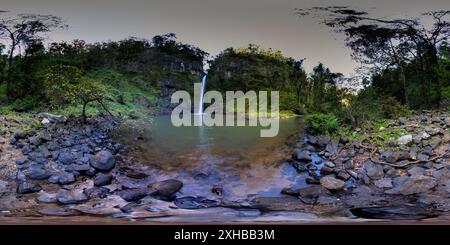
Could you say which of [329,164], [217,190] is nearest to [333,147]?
[329,164]

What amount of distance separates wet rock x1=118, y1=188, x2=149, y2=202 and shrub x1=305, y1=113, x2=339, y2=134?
4.38ft

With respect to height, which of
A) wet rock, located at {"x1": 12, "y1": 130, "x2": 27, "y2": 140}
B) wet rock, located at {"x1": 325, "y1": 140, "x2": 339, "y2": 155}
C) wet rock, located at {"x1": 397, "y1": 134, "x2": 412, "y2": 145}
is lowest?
wet rock, located at {"x1": 325, "y1": 140, "x2": 339, "y2": 155}

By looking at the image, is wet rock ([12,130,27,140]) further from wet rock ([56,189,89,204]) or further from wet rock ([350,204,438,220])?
wet rock ([350,204,438,220])

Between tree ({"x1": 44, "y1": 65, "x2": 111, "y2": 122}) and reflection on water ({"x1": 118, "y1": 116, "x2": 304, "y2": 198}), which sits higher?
tree ({"x1": 44, "y1": 65, "x2": 111, "y2": 122})

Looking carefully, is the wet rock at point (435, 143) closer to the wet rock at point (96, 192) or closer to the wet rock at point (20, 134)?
the wet rock at point (96, 192)

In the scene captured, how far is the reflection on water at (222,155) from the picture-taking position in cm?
307

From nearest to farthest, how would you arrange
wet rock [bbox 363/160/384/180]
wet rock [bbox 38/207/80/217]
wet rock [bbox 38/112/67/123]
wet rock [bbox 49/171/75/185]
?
wet rock [bbox 38/207/80/217], wet rock [bbox 49/171/75/185], wet rock [bbox 363/160/384/180], wet rock [bbox 38/112/67/123]

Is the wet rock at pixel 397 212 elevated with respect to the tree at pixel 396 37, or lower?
lower

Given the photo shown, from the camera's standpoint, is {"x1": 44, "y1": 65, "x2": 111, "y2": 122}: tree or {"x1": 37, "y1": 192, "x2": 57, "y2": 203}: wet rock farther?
{"x1": 44, "y1": 65, "x2": 111, "y2": 122}: tree

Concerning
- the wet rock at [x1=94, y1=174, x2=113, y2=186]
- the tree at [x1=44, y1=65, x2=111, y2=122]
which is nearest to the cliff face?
the tree at [x1=44, y1=65, x2=111, y2=122]

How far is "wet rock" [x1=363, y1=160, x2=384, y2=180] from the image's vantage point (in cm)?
307

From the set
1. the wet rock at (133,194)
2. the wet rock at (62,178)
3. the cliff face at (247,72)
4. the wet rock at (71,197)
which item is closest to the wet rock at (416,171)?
the cliff face at (247,72)

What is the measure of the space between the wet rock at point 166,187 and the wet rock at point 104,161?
349mm

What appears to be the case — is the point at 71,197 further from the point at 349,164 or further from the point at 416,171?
the point at 416,171
